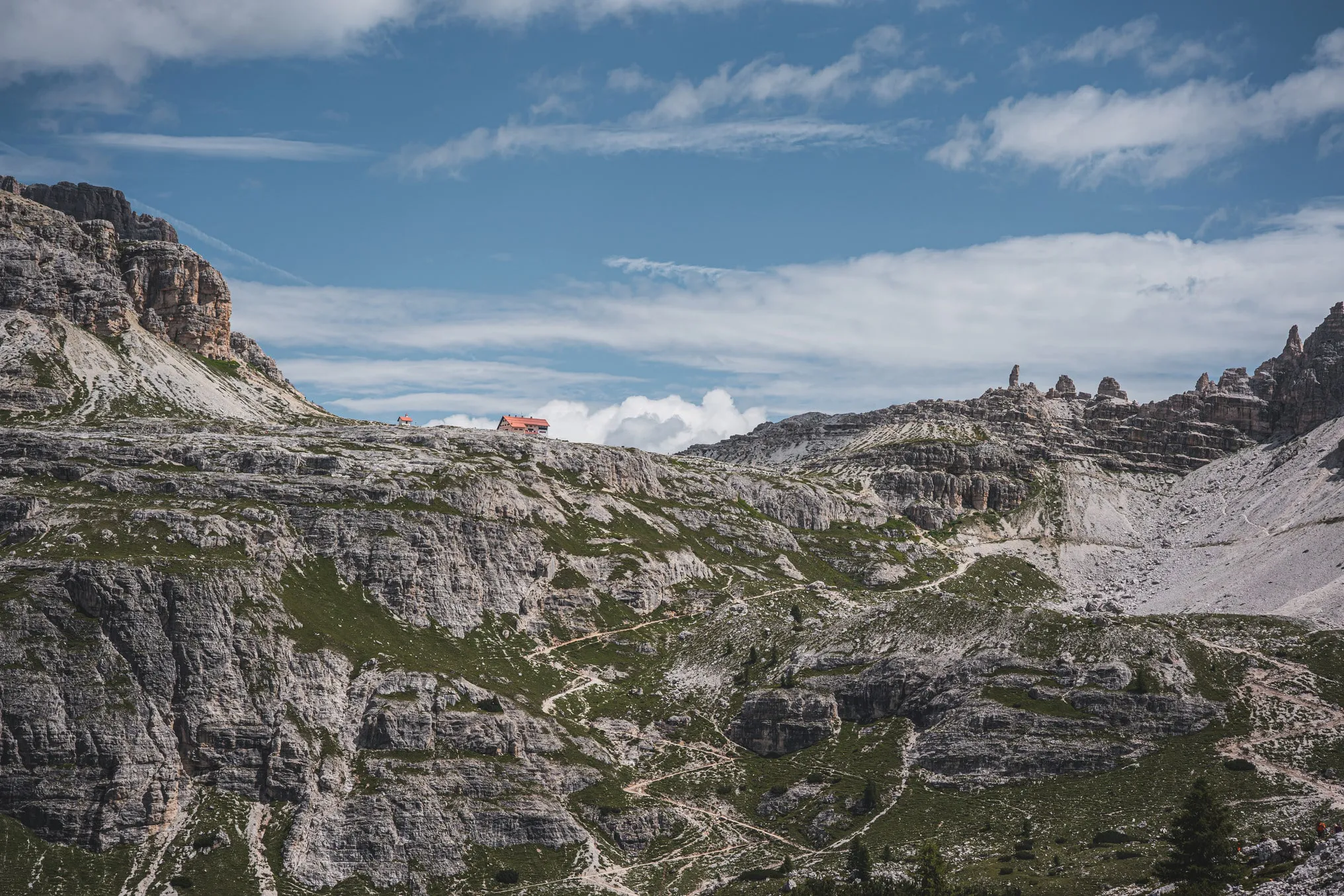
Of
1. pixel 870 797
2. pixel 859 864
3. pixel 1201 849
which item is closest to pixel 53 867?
pixel 859 864

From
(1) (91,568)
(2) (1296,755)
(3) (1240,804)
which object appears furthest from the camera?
(1) (91,568)

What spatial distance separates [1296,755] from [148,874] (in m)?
154

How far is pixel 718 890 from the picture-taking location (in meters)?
173

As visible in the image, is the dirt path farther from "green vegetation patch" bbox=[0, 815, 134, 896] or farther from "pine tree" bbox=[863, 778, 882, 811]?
"pine tree" bbox=[863, 778, 882, 811]

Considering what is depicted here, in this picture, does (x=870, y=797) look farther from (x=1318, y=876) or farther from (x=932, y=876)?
(x=1318, y=876)

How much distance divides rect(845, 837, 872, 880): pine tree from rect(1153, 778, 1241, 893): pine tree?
135 ft

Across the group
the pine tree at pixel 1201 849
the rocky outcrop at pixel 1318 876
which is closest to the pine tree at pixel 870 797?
the pine tree at pixel 1201 849

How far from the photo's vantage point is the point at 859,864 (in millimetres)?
165250

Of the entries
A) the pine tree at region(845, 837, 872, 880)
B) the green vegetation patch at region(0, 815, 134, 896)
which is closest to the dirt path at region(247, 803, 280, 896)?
the green vegetation patch at region(0, 815, 134, 896)

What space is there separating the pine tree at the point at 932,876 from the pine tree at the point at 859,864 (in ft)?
22.5

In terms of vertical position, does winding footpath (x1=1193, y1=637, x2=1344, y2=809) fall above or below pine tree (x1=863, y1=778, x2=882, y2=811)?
above

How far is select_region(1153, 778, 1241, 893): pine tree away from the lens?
124 meters

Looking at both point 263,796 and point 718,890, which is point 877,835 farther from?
point 263,796

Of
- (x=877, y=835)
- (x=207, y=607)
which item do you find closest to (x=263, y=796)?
(x=207, y=607)
